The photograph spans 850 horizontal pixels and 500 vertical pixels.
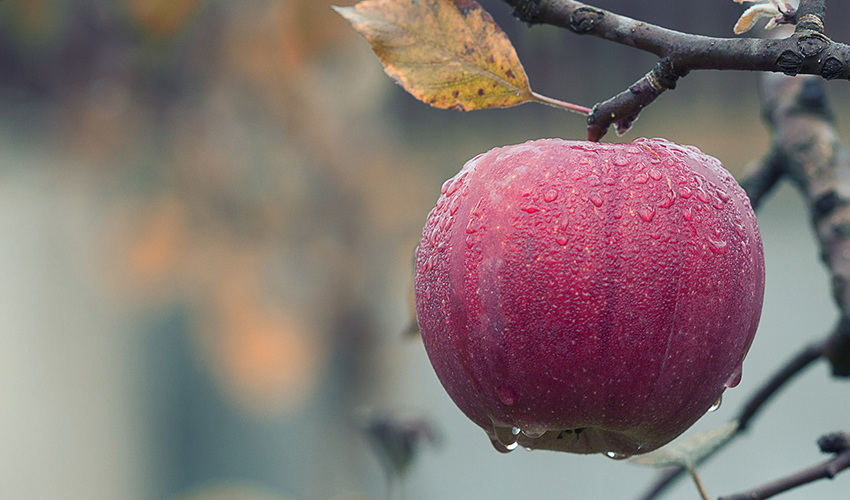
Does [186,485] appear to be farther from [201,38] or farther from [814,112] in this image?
[814,112]

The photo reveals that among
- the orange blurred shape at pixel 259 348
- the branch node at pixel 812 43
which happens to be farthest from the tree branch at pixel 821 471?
the orange blurred shape at pixel 259 348

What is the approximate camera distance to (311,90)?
1.48 meters

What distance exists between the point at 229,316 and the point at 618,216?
1559 mm

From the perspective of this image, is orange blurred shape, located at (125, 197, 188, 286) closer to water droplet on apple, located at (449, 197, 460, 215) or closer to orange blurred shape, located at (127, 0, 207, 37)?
orange blurred shape, located at (127, 0, 207, 37)

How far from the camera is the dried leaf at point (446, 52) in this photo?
1.00 feet

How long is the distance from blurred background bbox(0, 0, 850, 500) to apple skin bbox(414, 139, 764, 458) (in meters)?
0.74

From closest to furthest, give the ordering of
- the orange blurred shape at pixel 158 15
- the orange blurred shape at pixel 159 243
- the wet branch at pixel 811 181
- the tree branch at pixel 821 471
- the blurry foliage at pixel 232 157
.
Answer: the tree branch at pixel 821 471 < the wet branch at pixel 811 181 < the orange blurred shape at pixel 158 15 < the blurry foliage at pixel 232 157 < the orange blurred shape at pixel 159 243

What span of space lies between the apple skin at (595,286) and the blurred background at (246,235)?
74cm

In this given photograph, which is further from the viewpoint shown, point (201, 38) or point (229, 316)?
point (229, 316)

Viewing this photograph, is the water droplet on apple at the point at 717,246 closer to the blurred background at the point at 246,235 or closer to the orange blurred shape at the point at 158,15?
the blurred background at the point at 246,235

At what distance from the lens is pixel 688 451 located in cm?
42

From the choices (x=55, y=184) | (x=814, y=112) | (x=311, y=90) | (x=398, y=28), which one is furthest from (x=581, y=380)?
(x=55, y=184)

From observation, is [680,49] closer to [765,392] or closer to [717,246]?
[717,246]

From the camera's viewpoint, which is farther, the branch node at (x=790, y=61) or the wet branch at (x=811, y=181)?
the wet branch at (x=811, y=181)
